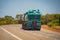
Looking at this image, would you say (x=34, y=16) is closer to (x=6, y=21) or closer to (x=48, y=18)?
(x=48, y=18)

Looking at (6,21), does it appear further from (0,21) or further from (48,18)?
(48,18)

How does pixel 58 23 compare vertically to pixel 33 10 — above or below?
below

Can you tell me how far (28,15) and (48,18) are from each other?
3708 centimetres

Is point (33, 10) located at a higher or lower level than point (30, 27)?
higher

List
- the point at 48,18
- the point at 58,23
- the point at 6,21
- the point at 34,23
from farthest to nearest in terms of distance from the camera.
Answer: the point at 6,21, the point at 48,18, the point at 58,23, the point at 34,23

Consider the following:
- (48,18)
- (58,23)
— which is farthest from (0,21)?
(58,23)

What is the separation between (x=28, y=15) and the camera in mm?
36531

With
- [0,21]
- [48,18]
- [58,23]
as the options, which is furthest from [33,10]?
[0,21]

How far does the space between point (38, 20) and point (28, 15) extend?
205 centimetres

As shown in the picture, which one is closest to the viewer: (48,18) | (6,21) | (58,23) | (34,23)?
(34,23)

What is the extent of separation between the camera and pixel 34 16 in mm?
36875

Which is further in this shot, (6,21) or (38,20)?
(6,21)

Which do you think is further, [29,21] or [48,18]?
[48,18]

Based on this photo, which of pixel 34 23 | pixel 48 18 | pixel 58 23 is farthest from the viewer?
pixel 48 18
